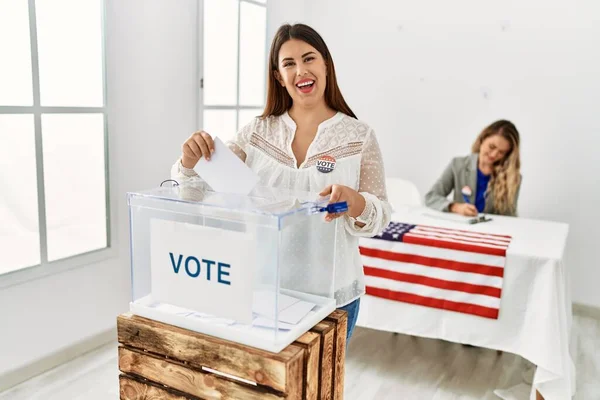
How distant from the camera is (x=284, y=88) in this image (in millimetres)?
1336

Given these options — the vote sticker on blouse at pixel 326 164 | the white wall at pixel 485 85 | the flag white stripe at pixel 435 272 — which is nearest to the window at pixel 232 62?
the white wall at pixel 485 85

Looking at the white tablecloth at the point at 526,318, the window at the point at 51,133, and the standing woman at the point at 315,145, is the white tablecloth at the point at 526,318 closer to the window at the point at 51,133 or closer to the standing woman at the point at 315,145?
the standing woman at the point at 315,145

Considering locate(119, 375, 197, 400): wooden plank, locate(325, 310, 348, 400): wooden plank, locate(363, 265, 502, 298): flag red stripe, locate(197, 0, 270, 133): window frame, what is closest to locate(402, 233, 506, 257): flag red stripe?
locate(363, 265, 502, 298): flag red stripe

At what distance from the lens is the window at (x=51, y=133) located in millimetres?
2207

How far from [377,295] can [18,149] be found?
5.39ft

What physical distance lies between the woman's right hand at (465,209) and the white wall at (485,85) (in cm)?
83

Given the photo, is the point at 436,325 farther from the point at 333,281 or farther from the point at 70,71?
the point at 70,71

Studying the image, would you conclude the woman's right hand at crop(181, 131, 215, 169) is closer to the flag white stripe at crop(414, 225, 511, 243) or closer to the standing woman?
the standing woman

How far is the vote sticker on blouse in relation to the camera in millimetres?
1235

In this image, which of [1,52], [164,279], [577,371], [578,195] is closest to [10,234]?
[1,52]

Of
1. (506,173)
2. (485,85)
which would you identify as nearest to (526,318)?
(506,173)

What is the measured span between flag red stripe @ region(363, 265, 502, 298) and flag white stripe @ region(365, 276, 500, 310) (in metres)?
0.01

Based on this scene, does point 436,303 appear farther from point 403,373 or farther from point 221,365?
point 221,365

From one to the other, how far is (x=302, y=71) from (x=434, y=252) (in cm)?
137
